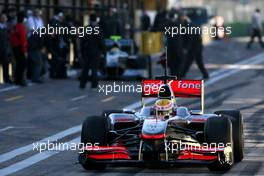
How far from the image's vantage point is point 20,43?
2959 cm

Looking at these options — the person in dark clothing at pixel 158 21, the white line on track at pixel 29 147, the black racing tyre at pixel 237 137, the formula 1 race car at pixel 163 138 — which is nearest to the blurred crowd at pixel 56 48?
the white line on track at pixel 29 147

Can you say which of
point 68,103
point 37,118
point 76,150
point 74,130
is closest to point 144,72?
point 68,103

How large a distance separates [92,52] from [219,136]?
15.1m

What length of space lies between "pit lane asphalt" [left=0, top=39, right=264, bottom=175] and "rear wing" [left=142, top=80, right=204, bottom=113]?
46.3 inches

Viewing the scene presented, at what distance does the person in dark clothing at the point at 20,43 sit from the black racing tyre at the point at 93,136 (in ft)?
49.6

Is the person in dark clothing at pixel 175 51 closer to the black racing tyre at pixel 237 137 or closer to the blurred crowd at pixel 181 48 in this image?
the blurred crowd at pixel 181 48

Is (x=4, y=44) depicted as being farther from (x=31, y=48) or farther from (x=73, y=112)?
(x=73, y=112)

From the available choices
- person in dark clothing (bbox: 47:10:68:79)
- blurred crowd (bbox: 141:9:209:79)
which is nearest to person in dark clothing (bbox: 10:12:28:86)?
person in dark clothing (bbox: 47:10:68:79)

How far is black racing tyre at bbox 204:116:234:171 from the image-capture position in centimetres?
1410

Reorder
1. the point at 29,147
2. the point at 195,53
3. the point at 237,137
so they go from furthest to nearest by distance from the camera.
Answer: the point at 195,53, the point at 29,147, the point at 237,137

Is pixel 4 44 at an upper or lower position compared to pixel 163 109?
lower

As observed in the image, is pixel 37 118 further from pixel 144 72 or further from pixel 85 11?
pixel 85 11

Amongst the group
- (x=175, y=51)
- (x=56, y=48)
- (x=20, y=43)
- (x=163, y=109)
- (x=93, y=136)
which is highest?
(x=163, y=109)

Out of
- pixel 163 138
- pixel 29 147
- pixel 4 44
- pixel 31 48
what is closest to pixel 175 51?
pixel 31 48
